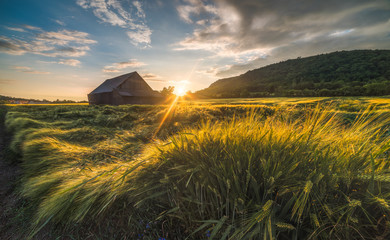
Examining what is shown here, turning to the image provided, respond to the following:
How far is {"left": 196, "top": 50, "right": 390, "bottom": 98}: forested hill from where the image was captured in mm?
16281

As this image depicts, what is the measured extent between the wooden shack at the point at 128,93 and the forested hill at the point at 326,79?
11.5 meters

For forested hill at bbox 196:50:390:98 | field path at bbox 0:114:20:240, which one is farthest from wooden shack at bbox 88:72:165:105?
field path at bbox 0:114:20:240

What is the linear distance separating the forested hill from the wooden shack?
11.5m

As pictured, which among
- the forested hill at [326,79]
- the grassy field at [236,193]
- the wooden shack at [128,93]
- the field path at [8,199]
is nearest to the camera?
the grassy field at [236,193]

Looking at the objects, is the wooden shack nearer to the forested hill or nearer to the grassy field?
the forested hill

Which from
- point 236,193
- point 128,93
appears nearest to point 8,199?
point 236,193

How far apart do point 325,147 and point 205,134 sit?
3.50ft

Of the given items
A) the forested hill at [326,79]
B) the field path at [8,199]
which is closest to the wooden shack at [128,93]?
the forested hill at [326,79]

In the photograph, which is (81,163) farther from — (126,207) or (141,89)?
(141,89)

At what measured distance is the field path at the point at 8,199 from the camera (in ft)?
5.13

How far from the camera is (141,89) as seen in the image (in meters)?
30.4

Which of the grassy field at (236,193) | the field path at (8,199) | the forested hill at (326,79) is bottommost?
the field path at (8,199)

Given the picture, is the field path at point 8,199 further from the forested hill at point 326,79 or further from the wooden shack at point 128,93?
the wooden shack at point 128,93

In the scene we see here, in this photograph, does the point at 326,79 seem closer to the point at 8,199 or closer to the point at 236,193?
the point at 236,193
